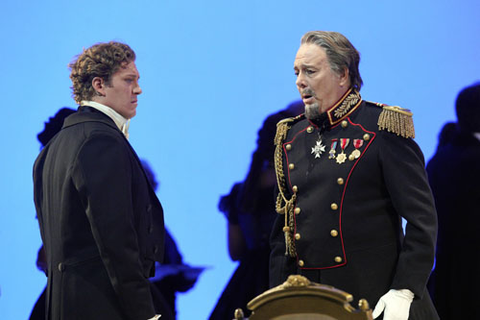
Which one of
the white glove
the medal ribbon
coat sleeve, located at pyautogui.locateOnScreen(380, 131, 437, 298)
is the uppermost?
the medal ribbon

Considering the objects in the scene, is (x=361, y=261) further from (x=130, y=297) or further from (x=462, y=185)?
(x=462, y=185)

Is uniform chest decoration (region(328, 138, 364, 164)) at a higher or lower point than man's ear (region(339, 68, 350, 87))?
lower

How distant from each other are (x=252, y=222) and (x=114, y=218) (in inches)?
58.3

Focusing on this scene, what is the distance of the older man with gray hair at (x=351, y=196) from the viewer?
179 cm

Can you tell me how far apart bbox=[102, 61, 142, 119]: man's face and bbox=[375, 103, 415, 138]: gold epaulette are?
96cm

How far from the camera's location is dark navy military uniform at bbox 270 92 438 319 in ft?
5.87

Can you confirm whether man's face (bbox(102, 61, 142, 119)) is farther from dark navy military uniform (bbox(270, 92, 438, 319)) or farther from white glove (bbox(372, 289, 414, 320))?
white glove (bbox(372, 289, 414, 320))

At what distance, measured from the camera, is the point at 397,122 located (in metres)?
1.87

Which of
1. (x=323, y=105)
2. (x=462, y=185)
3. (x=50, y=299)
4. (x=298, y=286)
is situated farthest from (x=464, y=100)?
(x=50, y=299)

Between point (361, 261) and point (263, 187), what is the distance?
153cm

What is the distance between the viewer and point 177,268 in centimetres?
357

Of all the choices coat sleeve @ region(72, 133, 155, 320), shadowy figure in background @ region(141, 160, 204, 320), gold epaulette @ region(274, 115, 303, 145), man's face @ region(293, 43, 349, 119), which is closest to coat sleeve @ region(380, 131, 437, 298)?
man's face @ region(293, 43, 349, 119)

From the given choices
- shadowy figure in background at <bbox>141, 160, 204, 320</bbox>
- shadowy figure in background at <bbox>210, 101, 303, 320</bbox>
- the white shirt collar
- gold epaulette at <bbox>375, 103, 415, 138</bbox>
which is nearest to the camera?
gold epaulette at <bbox>375, 103, 415, 138</bbox>

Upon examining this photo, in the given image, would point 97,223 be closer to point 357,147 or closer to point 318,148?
point 318,148
